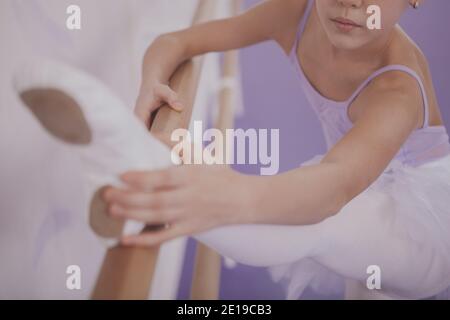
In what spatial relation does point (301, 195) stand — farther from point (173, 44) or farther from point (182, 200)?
point (173, 44)

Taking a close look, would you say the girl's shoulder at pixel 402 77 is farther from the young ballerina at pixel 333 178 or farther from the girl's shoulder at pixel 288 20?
the girl's shoulder at pixel 288 20

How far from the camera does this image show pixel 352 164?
48 cm

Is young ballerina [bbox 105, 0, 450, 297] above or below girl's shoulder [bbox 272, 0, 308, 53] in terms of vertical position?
below

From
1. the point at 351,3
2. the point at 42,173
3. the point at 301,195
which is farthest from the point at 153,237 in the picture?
the point at 351,3

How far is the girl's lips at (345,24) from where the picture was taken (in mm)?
596

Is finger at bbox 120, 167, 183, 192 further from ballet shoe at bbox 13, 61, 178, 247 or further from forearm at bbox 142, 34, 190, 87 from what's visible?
forearm at bbox 142, 34, 190, 87

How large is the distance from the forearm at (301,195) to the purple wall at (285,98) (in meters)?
0.15

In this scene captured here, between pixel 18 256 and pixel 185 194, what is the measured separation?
28cm

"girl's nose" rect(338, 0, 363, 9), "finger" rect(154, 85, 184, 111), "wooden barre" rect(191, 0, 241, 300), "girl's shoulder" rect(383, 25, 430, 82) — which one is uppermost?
"girl's nose" rect(338, 0, 363, 9)

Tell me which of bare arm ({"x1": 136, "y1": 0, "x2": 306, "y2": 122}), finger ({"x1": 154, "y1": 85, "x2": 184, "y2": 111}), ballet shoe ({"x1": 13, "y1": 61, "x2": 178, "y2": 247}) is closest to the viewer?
ballet shoe ({"x1": 13, "y1": 61, "x2": 178, "y2": 247})

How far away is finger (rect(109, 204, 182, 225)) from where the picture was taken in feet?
1.18

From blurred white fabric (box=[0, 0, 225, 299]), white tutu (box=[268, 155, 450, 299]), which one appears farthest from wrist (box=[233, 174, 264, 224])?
blurred white fabric (box=[0, 0, 225, 299])

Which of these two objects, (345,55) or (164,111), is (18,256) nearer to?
(164,111)

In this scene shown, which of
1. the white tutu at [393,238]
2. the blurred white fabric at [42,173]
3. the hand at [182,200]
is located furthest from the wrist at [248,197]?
the blurred white fabric at [42,173]
